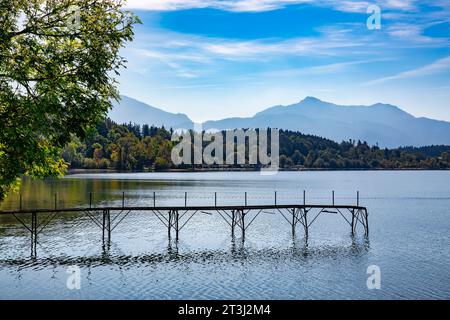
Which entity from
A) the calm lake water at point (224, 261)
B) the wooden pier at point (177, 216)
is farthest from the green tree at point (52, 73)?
the wooden pier at point (177, 216)

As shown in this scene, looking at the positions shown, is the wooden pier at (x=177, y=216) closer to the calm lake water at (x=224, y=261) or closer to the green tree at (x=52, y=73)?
the calm lake water at (x=224, y=261)

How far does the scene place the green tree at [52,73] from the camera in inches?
818

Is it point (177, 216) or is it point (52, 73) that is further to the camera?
point (177, 216)

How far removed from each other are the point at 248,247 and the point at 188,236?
8.62 m

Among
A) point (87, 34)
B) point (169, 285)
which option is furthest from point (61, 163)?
point (169, 285)

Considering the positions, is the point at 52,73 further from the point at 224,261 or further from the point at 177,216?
the point at 177,216

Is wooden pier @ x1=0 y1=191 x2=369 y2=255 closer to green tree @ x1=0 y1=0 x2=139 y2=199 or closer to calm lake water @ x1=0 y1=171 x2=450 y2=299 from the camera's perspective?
calm lake water @ x1=0 y1=171 x2=450 y2=299

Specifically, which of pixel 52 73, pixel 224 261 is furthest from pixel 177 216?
pixel 52 73

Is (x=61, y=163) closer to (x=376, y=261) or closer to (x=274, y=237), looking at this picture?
(x=376, y=261)

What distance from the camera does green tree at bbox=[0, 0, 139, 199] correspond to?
20.8 meters

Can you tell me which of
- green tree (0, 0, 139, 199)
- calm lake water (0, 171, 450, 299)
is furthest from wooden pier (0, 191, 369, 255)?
green tree (0, 0, 139, 199)

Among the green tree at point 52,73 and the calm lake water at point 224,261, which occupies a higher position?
the green tree at point 52,73

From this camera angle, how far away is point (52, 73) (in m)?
21.3

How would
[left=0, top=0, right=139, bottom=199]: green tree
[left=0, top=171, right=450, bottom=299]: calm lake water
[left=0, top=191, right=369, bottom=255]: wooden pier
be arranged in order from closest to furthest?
[left=0, top=0, right=139, bottom=199]: green tree
[left=0, top=171, right=450, bottom=299]: calm lake water
[left=0, top=191, right=369, bottom=255]: wooden pier
